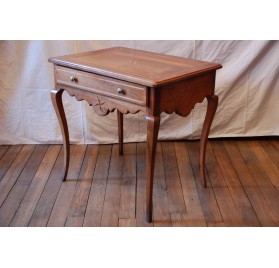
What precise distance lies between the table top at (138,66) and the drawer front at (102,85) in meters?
0.03

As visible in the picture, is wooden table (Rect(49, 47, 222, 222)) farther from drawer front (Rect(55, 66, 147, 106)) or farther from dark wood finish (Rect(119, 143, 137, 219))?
dark wood finish (Rect(119, 143, 137, 219))

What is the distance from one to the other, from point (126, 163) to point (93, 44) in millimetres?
700

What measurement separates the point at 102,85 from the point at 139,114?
84cm

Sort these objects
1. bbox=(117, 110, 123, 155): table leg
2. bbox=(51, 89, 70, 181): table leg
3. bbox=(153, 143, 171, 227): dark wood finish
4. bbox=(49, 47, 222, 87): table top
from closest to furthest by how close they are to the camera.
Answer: bbox=(49, 47, 222, 87): table top
bbox=(153, 143, 171, 227): dark wood finish
bbox=(51, 89, 70, 181): table leg
bbox=(117, 110, 123, 155): table leg

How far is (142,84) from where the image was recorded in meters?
1.46

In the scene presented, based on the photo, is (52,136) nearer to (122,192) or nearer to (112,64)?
(122,192)

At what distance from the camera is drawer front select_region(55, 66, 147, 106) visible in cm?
152

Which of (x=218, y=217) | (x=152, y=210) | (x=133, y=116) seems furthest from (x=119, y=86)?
(x=133, y=116)

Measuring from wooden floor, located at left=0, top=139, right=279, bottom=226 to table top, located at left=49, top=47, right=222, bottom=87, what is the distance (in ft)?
2.06

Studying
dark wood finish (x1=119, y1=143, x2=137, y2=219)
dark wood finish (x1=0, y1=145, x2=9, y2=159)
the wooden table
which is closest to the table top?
the wooden table

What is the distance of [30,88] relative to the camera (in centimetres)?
239

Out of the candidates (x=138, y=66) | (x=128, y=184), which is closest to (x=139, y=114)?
(x=128, y=184)

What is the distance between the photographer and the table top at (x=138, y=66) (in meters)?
1.49

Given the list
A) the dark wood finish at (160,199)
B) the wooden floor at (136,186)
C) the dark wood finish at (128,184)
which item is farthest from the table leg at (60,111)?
the dark wood finish at (160,199)
